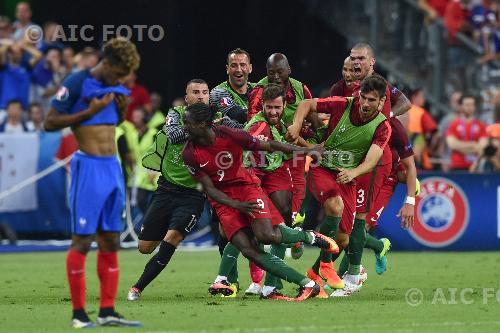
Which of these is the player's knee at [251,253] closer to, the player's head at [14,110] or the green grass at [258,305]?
the green grass at [258,305]

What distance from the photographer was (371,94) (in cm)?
1308

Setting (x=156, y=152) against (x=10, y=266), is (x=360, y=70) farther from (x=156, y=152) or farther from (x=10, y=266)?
(x=10, y=266)

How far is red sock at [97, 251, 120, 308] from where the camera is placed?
35.4 feet

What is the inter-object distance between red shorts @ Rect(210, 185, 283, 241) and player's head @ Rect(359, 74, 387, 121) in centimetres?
139

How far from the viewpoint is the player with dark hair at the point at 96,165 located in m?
10.7

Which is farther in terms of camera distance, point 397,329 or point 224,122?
point 224,122

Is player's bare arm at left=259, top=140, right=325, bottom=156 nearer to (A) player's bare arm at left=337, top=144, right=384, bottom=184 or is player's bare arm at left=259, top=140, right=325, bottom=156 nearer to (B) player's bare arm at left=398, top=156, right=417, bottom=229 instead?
(A) player's bare arm at left=337, top=144, right=384, bottom=184

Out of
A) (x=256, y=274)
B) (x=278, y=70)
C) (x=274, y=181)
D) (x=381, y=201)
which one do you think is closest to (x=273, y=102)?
(x=278, y=70)

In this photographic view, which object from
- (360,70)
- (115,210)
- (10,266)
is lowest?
(10,266)

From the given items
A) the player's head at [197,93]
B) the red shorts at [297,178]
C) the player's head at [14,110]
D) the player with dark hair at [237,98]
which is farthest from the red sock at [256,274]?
the player's head at [14,110]

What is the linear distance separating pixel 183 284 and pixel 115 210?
4586 mm

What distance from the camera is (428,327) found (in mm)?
10781

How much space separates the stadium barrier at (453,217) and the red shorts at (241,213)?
7.85 meters

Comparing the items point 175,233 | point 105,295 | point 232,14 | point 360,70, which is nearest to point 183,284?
point 175,233
